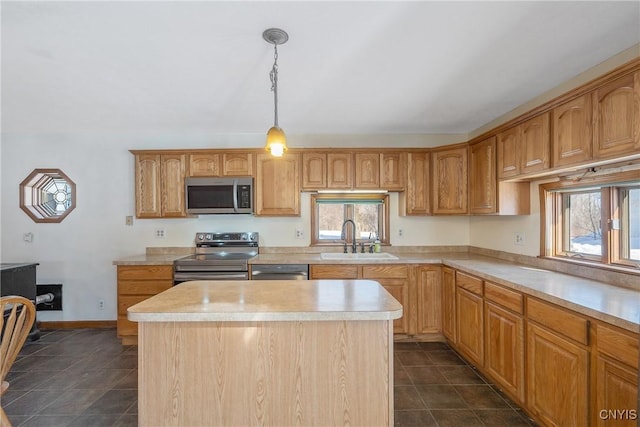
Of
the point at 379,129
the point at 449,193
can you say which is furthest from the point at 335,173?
the point at 449,193

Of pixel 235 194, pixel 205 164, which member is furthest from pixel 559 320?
pixel 205 164

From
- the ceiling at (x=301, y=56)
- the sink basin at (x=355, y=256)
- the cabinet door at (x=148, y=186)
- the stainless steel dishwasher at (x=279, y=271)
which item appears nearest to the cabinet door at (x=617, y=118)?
the ceiling at (x=301, y=56)

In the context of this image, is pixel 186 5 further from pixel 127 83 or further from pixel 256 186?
pixel 256 186

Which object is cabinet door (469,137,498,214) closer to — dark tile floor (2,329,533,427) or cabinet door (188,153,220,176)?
dark tile floor (2,329,533,427)

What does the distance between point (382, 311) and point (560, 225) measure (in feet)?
6.90

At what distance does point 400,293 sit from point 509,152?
169cm

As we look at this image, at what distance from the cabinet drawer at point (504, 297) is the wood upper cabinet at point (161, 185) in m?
3.19

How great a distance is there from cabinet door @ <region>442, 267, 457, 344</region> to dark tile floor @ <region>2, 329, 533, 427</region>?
0.60 feet

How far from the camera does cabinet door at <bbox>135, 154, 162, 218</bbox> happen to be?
346 cm

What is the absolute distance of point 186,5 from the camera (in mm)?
1547

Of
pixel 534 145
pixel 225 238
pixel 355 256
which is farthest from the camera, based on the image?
pixel 225 238

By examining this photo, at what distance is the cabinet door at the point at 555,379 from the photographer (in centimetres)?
154

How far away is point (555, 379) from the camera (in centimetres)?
171

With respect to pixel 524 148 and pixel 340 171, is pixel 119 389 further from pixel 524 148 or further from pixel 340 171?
pixel 524 148
